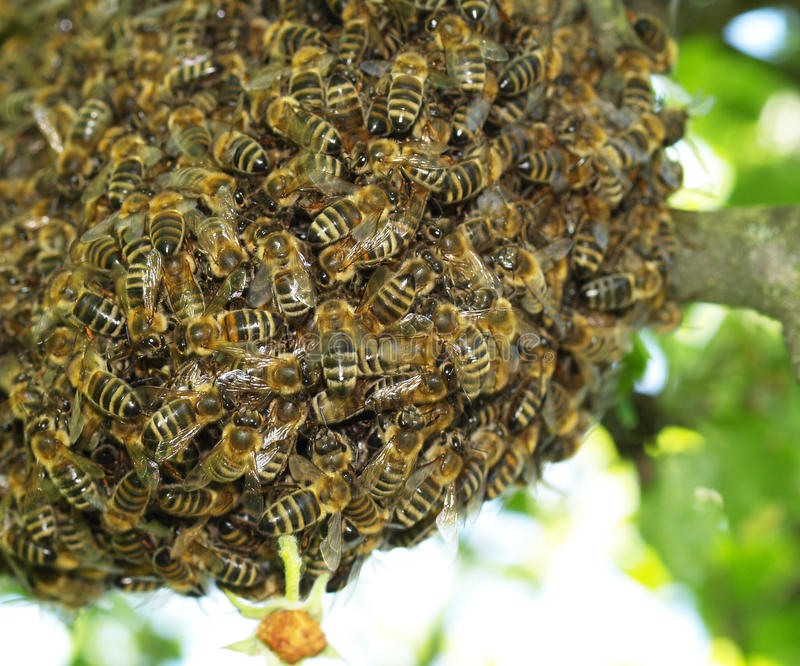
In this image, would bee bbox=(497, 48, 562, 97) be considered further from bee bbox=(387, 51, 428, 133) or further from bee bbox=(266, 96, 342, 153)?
bee bbox=(266, 96, 342, 153)

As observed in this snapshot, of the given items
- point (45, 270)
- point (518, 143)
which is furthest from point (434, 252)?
point (45, 270)

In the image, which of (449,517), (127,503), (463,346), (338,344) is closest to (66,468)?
(127,503)

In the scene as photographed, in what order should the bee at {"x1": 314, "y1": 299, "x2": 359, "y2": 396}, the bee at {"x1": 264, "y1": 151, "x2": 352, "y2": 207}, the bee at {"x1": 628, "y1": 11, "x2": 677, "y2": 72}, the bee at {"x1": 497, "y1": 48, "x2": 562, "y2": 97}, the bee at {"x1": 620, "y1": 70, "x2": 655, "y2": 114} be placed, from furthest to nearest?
1. the bee at {"x1": 628, "y1": 11, "x2": 677, "y2": 72}
2. the bee at {"x1": 620, "y1": 70, "x2": 655, "y2": 114}
3. the bee at {"x1": 497, "y1": 48, "x2": 562, "y2": 97}
4. the bee at {"x1": 264, "y1": 151, "x2": 352, "y2": 207}
5. the bee at {"x1": 314, "y1": 299, "x2": 359, "y2": 396}

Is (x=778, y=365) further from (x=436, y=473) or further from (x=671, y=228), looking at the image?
(x=436, y=473)

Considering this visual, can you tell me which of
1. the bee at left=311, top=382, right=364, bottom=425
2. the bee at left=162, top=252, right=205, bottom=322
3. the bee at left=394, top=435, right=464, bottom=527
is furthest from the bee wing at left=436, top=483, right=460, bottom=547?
the bee at left=162, top=252, right=205, bottom=322

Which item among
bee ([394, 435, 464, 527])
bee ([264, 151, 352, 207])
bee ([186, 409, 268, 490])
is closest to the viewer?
bee ([186, 409, 268, 490])

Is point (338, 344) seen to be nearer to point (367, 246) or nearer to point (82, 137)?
point (367, 246)

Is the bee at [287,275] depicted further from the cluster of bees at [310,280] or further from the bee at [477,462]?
the bee at [477,462]
